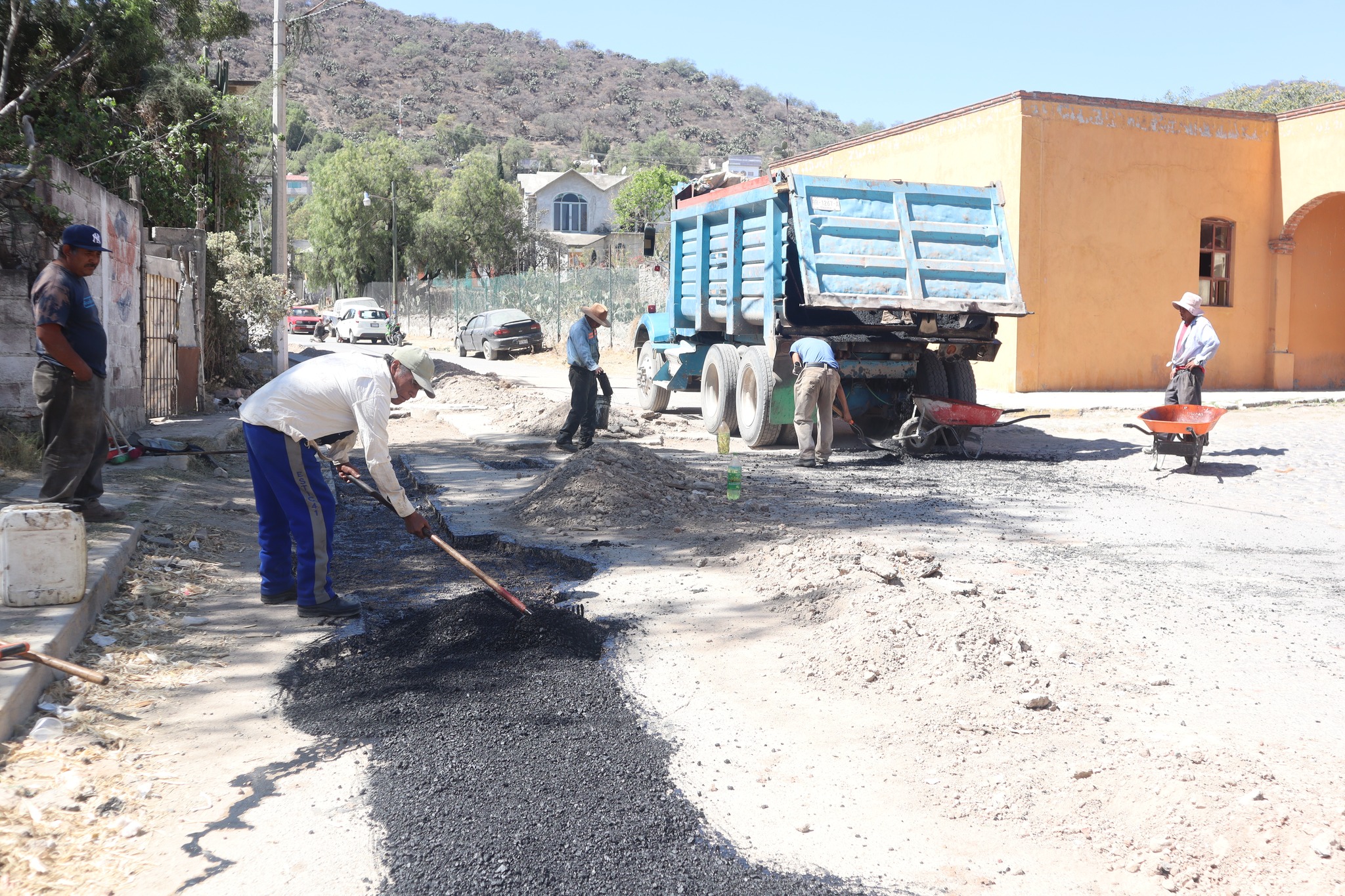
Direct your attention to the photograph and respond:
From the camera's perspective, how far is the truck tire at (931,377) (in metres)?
12.7

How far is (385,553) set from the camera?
24.9 feet

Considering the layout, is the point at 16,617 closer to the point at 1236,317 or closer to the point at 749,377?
the point at 749,377

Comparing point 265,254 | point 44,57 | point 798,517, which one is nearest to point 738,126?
point 265,254

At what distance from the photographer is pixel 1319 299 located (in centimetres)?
2108

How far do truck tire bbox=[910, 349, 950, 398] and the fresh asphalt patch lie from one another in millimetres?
7810

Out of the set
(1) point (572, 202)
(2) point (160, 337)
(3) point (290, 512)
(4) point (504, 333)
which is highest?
(1) point (572, 202)

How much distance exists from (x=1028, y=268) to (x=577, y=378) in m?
9.78

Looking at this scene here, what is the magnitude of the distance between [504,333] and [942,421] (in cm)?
2384

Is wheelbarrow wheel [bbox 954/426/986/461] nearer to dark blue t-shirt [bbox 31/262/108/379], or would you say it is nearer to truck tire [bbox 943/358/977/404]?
truck tire [bbox 943/358/977/404]

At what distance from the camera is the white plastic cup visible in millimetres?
3973

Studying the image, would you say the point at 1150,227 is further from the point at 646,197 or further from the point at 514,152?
the point at 514,152

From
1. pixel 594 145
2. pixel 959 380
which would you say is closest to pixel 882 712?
pixel 959 380

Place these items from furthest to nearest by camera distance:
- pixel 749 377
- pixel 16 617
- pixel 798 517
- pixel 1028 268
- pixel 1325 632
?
pixel 1028 268
pixel 749 377
pixel 798 517
pixel 1325 632
pixel 16 617

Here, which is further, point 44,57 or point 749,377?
point 44,57
